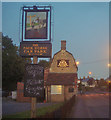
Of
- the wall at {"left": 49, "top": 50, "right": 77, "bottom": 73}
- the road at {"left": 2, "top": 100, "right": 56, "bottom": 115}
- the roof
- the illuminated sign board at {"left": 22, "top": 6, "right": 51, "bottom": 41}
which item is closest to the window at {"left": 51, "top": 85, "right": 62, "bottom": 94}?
the roof

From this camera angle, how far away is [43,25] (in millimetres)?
10641

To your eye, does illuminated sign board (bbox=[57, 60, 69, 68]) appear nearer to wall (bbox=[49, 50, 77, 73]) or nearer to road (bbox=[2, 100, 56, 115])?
wall (bbox=[49, 50, 77, 73])

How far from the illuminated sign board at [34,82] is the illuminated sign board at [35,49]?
2.80ft

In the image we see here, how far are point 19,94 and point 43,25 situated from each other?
18.4 meters

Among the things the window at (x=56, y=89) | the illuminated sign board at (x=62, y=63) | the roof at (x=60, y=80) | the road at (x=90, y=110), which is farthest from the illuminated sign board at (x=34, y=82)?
the illuminated sign board at (x=62, y=63)

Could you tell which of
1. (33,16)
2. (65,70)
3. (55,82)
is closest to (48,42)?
(33,16)

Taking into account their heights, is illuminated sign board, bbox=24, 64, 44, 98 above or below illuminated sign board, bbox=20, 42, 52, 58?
below

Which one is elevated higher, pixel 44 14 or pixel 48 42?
pixel 44 14

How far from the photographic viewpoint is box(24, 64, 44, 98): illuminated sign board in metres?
9.29

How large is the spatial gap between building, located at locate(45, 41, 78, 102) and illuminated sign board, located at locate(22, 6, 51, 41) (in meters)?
15.4

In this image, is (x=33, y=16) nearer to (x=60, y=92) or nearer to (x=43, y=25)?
(x=43, y=25)

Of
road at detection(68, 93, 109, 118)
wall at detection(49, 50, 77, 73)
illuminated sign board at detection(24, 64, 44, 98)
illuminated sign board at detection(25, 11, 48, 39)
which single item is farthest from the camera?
wall at detection(49, 50, 77, 73)

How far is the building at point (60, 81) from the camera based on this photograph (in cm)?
2928

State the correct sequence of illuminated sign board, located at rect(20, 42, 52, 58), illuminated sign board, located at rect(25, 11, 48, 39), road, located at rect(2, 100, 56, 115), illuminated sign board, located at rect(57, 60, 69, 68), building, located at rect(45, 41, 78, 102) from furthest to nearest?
illuminated sign board, located at rect(57, 60, 69, 68) → building, located at rect(45, 41, 78, 102) → road, located at rect(2, 100, 56, 115) → illuminated sign board, located at rect(25, 11, 48, 39) → illuminated sign board, located at rect(20, 42, 52, 58)
